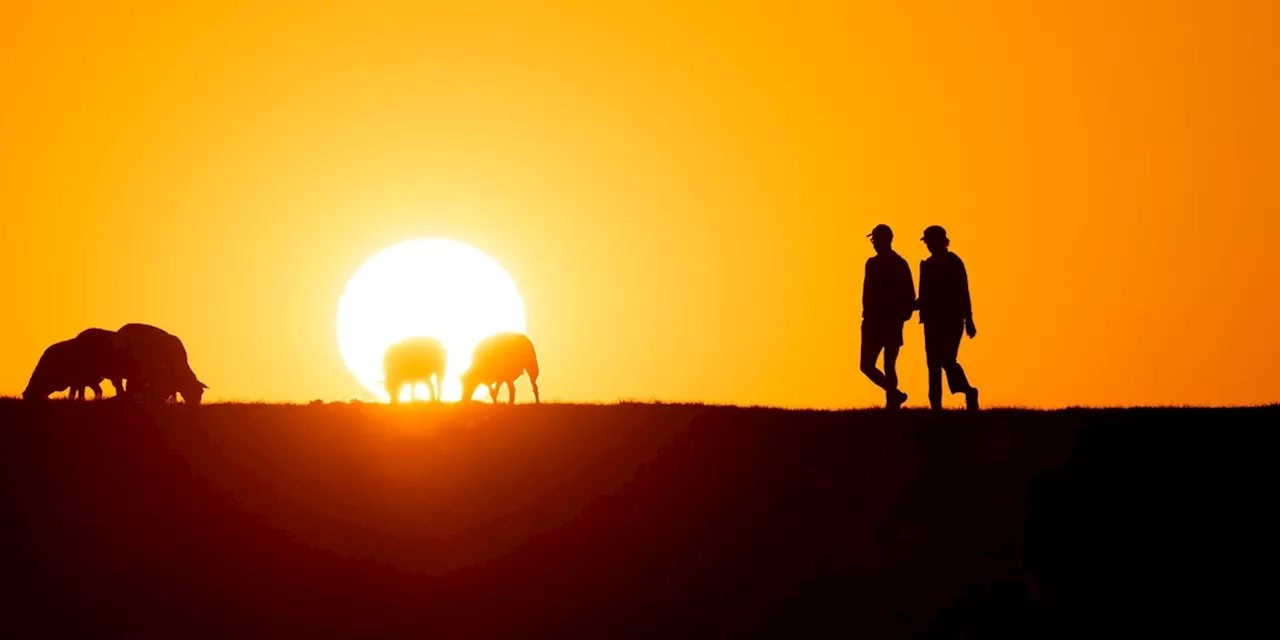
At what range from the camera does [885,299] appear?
2552cm

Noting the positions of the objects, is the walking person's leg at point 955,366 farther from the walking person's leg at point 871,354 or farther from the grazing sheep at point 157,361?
the grazing sheep at point 157,361

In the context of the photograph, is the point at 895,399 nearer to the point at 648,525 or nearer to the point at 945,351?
the point at 945,351

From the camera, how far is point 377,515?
24.8m

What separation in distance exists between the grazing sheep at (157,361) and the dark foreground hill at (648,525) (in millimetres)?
6851

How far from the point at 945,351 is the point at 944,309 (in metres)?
0.64

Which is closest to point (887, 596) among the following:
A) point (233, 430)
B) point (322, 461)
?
point (322, 461)

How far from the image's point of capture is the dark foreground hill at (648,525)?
22250 millimetres

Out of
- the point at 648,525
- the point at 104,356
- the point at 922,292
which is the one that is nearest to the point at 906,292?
the point at 922,292

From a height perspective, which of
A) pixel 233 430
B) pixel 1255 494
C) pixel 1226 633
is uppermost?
pixel 233 430

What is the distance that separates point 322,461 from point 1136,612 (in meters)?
12.2

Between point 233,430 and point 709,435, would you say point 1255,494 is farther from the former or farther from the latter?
point 233,430

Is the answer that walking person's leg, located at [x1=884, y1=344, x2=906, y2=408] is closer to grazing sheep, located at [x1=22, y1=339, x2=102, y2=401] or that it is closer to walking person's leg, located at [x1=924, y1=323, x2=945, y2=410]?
walking person's leg, located at [x1=924, y1=323, x2=945, y2=410]

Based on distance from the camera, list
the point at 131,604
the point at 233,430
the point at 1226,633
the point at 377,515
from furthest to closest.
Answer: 1. the point at 233,430
2. the point at 377,515
3. the point at 131,604
4. the point at 1226,633

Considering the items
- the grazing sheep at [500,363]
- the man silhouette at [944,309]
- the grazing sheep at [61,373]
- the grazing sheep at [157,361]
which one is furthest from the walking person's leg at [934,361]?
the grazing sheep at [61,373]
